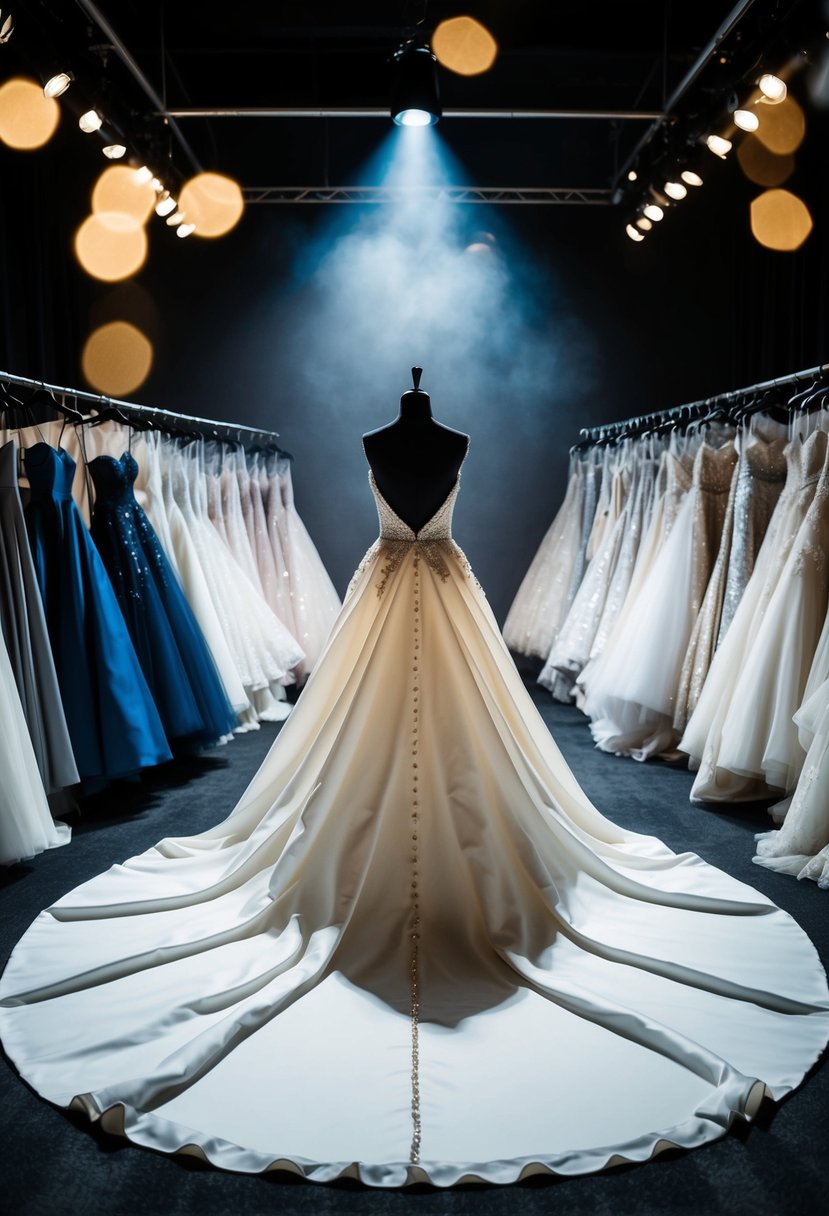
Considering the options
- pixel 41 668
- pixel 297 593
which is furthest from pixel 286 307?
pixel 41 668

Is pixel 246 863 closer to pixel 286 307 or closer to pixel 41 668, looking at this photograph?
pixel 41 668

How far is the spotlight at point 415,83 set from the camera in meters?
4.25

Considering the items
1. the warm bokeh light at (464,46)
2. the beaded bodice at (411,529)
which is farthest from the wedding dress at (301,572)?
the beaded bodice at (411,529)

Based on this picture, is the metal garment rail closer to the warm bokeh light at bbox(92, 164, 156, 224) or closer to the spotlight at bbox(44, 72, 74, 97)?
the spotlight at bbox(44, 72, 74, 97)

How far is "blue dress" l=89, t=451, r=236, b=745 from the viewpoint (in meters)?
3.76

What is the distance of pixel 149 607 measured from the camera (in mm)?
3797

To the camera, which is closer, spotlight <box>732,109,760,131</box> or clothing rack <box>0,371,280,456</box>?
clothing rack <box>0,371,280,456</box>

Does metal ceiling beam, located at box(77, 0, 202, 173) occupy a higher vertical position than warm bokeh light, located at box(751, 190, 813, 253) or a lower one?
higher

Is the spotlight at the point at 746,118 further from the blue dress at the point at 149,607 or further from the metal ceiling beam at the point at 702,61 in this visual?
the blue dress at the point at 149,607

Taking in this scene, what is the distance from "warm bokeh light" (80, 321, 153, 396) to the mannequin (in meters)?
4.34

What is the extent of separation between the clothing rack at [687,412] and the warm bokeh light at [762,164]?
4.10 feet

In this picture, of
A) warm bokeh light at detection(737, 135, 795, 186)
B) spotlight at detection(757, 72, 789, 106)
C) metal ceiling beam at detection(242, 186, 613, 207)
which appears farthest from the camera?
metal ceiling beam at detection(242, 186, 613, 207)

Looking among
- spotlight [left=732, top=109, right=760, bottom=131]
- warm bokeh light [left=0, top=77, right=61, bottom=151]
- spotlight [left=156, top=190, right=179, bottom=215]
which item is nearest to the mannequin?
spotlight [left=732, top=109, right=760, bottom=131]

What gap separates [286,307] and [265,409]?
2.46ft
